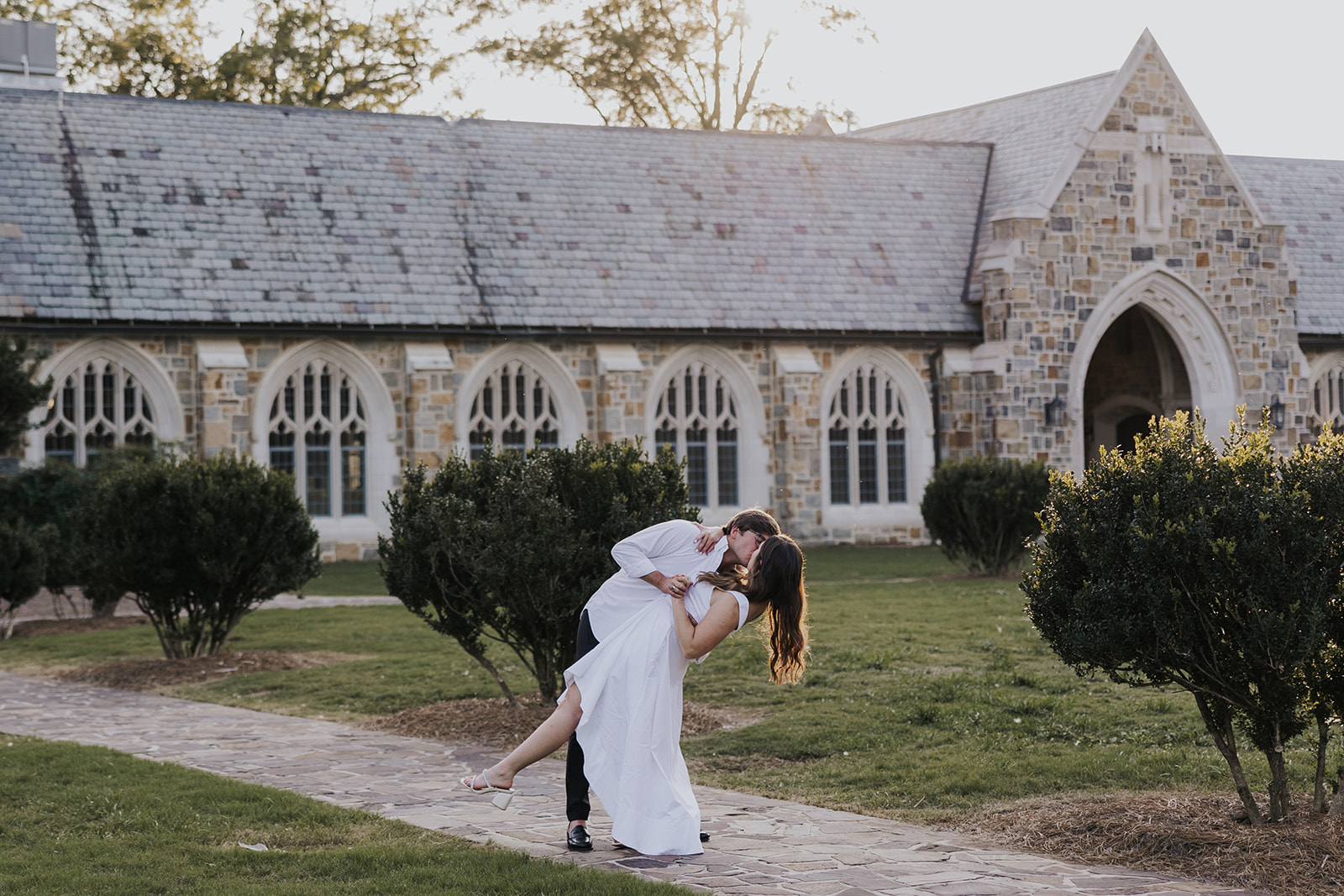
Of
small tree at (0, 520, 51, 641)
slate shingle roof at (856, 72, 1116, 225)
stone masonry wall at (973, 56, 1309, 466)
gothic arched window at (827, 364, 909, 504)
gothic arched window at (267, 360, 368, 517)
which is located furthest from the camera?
slate shingle roof at (856, 72, 1116, 225)

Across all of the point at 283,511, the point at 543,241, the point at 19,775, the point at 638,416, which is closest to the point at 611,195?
the point at 543,241

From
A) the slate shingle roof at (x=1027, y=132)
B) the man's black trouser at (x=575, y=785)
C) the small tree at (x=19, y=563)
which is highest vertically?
Answer: the slate shingle roof at (x=1027, y=132)

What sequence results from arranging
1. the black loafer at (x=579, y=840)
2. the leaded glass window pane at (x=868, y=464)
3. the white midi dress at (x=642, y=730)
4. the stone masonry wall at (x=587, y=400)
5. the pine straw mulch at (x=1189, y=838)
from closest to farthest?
the pine straw mulch at (x=1189, y=838)
the white midi dress at (x=642, y=730)
the black loafer at (x=579, y=840)
the stone masonry wall at (x=587, y=400)
the leaded glass window pane at (x=868, y=464)

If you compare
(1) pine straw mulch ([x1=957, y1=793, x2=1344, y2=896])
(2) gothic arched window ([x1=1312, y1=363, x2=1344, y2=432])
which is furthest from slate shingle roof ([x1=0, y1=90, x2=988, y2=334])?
(1) pine straw mulch ([x1=957, y1=793, x2=1344, y2=896])

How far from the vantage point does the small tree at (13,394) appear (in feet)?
56.1

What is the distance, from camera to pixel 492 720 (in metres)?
10.1

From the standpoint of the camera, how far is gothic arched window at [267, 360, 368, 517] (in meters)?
22.9

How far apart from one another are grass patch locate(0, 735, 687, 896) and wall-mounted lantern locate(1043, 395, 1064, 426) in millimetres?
19378

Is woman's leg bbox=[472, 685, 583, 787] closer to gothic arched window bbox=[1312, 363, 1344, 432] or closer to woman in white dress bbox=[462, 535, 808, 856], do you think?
woman in white dress bbox=[462, 535, 808, 856]

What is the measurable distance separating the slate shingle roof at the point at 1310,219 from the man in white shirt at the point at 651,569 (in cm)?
2314

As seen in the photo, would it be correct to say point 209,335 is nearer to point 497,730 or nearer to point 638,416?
point 638,416

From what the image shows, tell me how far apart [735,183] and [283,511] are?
583 inches

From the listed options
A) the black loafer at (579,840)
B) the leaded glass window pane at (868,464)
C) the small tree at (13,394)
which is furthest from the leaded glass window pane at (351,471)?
the black loafer at (579,840)

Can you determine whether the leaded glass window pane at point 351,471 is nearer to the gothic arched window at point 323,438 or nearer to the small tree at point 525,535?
the gothic arched window at point 323,438
